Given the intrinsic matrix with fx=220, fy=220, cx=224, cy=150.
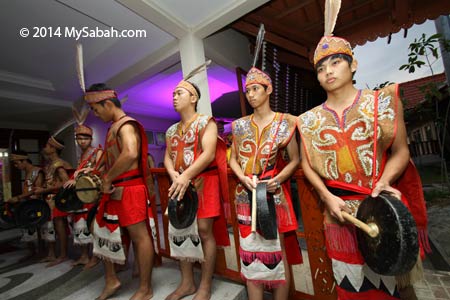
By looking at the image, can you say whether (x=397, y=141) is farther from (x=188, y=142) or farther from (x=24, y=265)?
(x=24, y=265)

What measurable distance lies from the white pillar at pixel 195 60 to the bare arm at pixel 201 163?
159 centimetres

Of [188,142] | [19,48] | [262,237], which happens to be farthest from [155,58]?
[262,237]

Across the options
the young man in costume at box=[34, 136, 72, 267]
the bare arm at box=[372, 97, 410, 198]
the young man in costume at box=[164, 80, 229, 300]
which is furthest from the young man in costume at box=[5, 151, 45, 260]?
the bare arm at box=[372, 97, 410, 198]

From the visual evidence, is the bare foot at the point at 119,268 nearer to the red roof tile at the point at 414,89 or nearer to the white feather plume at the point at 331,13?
the white feather plume at the point at 331,13

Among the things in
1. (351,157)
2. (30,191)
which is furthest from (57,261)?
(351,157)

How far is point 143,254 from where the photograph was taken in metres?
1.87

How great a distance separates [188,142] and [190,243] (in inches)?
33.4

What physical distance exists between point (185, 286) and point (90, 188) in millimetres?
1162

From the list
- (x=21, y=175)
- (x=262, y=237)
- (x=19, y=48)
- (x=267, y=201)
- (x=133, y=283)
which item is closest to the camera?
A: (x=267, y=201)

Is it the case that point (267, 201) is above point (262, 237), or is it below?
above

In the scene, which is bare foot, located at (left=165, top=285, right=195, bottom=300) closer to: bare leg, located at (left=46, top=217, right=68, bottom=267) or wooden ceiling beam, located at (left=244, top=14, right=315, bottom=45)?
bare leg, located at (left=46, top=217, right=68, bottom=267)

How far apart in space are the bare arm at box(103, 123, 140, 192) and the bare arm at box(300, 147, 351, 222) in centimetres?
133

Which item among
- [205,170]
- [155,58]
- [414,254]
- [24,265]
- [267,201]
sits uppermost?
[155,58]

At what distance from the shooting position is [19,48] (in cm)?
376
